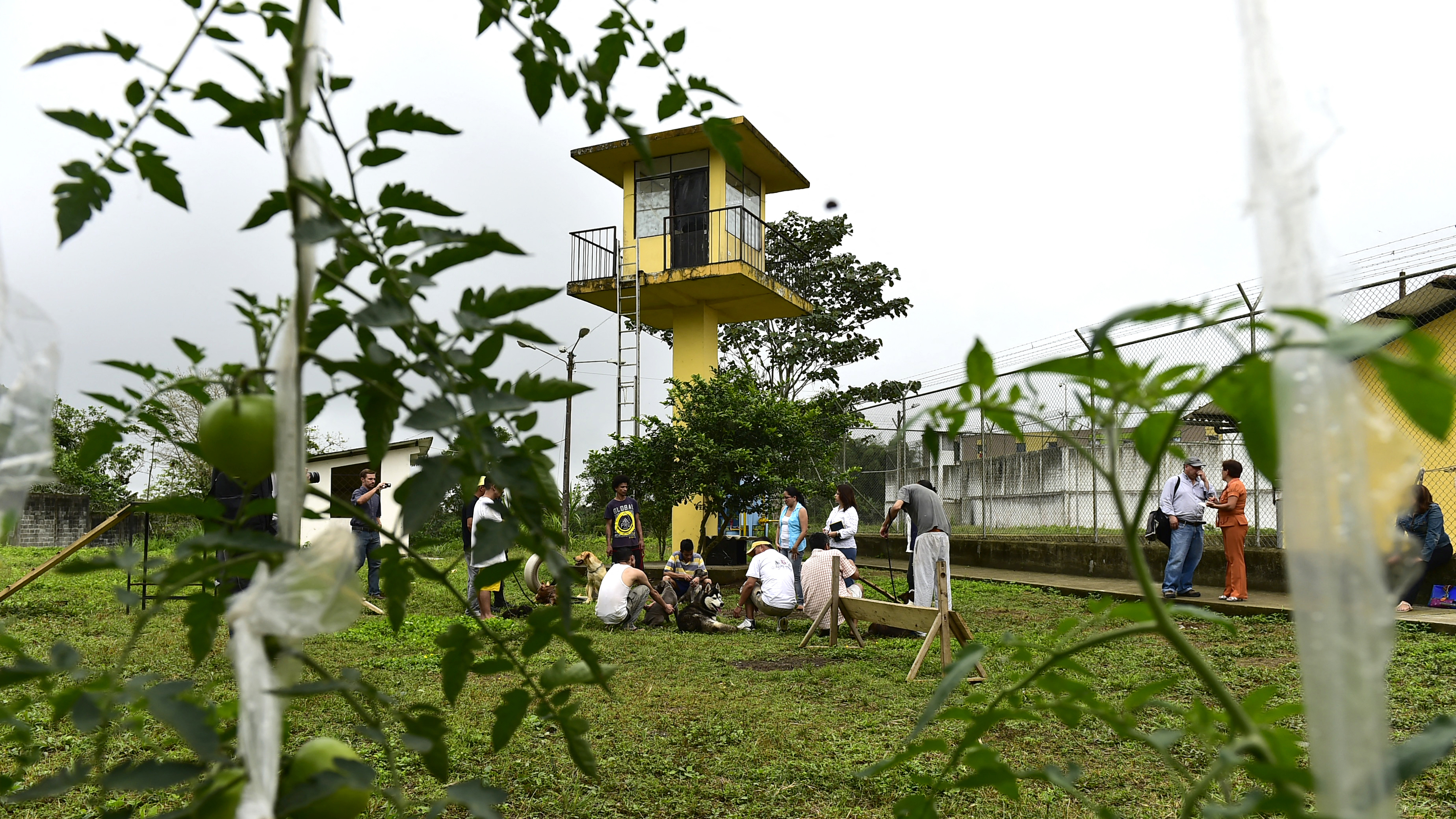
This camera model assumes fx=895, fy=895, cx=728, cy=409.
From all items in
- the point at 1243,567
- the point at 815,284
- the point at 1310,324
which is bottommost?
the point at 1243,567

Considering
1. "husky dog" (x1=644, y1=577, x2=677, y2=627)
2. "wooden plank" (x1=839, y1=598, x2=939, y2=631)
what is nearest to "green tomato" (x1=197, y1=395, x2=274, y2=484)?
"wooden plank" (x1=839, y1=598, x2=939, y2=631)

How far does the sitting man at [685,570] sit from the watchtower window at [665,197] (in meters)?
7.45

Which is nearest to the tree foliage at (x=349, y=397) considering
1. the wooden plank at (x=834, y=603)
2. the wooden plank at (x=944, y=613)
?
→ the wooden plank at (x=944, y=613)

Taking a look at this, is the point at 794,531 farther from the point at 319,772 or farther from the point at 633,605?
the point at 319,772

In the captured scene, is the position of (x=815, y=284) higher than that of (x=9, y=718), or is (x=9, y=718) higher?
(x=815, y=284)

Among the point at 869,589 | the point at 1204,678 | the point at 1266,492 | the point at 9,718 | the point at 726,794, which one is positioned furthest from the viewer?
the point at 869,589

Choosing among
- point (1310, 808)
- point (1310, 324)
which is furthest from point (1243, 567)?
point (1310, 324)

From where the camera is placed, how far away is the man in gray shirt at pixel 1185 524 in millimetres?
8828

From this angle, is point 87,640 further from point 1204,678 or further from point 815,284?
point 815,284

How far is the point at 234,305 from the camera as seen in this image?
0.84 m

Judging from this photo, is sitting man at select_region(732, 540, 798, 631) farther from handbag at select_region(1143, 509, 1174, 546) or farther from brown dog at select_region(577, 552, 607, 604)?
handbag at select_region(1143, 509, 1174, 546)

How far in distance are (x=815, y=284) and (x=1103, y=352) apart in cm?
2220

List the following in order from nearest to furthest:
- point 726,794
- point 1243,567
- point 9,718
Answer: point 9,718 → point 726,794 → point 1243,567

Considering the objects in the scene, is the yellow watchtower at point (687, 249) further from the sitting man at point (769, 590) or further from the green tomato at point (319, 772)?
the green tomato at point (319, 772)
